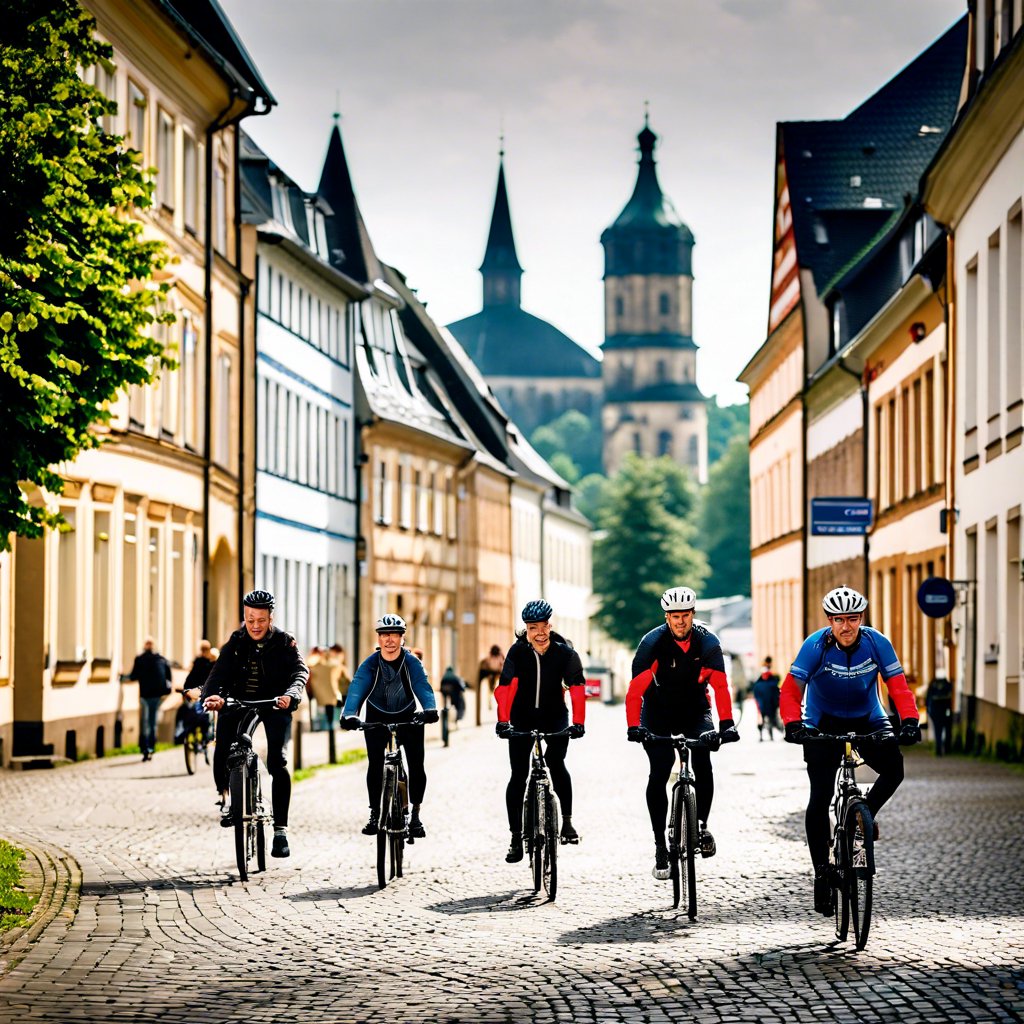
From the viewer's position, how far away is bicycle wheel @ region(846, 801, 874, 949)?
1130 cm

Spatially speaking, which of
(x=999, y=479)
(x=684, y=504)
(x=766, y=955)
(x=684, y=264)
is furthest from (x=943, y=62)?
(x=684, y=264)

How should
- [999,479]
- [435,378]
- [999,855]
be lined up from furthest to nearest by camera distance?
1. [435,378]
2. [999,479]
3. [999,855]

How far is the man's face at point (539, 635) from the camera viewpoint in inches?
559

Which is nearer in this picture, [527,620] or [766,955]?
[766,955]

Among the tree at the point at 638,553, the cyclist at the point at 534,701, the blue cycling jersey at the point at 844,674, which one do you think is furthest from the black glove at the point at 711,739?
the tree at the point at 638,553

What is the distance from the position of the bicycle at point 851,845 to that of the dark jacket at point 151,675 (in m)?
20.6

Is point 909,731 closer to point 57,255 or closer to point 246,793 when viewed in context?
point 246,793

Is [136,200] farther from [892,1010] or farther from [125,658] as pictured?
[125,658]

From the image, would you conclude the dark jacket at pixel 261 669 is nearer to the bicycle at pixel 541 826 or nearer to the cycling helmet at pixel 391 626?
the cycling helmet at pixel 391 626

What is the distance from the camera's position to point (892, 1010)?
31.1 feet

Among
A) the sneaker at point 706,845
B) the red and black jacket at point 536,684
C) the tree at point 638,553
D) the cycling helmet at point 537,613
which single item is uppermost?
the tree at point 638,553

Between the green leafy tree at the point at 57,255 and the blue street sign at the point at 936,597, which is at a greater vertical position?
the green leafy tree at the point at 57,255

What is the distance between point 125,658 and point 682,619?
2323 centimetres

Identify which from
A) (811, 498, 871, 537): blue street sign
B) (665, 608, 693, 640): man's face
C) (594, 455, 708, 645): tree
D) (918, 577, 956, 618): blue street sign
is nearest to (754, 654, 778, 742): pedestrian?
(811, 498, 871, 537): blue street sign
